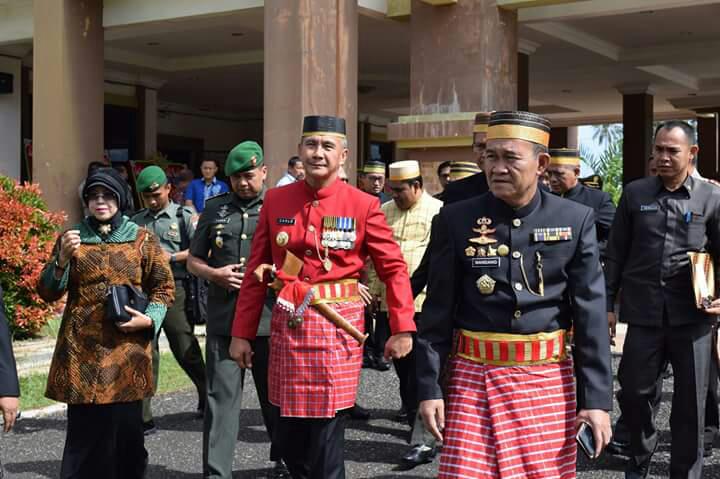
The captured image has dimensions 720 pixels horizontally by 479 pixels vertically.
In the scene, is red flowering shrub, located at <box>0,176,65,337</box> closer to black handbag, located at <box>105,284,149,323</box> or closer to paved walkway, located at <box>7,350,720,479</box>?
paved walkway, located at <box>7,350,720,479</box>

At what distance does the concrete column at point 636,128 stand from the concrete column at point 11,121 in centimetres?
1218

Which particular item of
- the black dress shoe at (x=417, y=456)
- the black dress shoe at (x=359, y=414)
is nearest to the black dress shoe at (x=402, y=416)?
the black dress shoe at (x=359, y=414)

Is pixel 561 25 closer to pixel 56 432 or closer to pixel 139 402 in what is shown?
pixel 56 432

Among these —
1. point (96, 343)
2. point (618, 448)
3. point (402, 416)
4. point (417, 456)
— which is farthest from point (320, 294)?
point (402, 416)

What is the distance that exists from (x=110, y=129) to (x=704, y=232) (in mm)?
17931

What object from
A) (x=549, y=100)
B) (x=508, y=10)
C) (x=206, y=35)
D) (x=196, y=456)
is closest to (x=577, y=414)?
(x=196, y=456)

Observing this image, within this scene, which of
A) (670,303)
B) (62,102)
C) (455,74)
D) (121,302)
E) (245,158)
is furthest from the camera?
(62,102)

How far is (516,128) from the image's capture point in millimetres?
3494

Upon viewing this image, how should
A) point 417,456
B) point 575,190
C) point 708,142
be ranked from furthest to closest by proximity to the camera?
point 708,142, point 575,190, point 417,456

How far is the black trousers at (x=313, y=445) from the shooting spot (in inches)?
181

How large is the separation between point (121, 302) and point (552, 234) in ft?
7.55

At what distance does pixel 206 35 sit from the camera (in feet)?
56.0

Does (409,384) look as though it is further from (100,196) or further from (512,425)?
(512,425)

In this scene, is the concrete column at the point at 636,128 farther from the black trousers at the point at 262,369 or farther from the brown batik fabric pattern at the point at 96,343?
the brown batik fabric pattern at the point at 96,343
